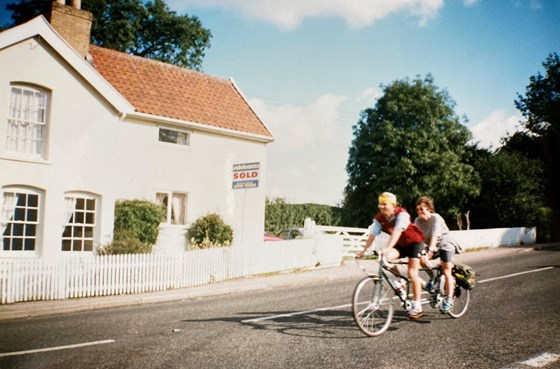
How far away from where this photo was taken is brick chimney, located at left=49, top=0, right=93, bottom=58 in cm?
1550

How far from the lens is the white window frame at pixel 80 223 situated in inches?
544

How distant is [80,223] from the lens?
14.1 meters

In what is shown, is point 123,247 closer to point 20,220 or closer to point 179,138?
point 20,220

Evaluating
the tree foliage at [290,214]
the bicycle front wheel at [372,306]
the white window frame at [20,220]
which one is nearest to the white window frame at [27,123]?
the white window frame at [20,220]

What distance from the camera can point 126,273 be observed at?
11.4 metres

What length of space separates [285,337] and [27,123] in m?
11.4

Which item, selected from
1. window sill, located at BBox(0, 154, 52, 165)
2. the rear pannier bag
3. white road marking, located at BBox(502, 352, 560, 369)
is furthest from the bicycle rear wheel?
window sill, located at BBox(0, 154, 52, 165)

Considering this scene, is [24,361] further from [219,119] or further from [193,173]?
[219,119]

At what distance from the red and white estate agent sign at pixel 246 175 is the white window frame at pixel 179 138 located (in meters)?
4.78

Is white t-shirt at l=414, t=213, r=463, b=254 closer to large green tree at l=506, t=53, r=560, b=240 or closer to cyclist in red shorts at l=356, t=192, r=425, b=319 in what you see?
cyclist in red shorts at l=356, t=192, r=425, b=319

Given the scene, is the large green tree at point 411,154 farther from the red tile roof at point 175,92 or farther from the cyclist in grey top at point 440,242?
the cyclist in grey top at point 440,242

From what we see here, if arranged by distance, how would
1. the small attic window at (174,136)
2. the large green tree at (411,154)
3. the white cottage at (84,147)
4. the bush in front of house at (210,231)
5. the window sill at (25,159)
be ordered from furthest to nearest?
the large green tree at (411,154) < the small attic window at (174,136) < the bush in front of house at (210,231) < the white cottage at (84,147) < the window sill at (25,159)

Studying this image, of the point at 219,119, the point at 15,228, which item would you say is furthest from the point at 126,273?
the point at 219,119

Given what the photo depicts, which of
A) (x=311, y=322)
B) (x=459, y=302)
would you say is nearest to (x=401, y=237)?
(x=459, y=302)
